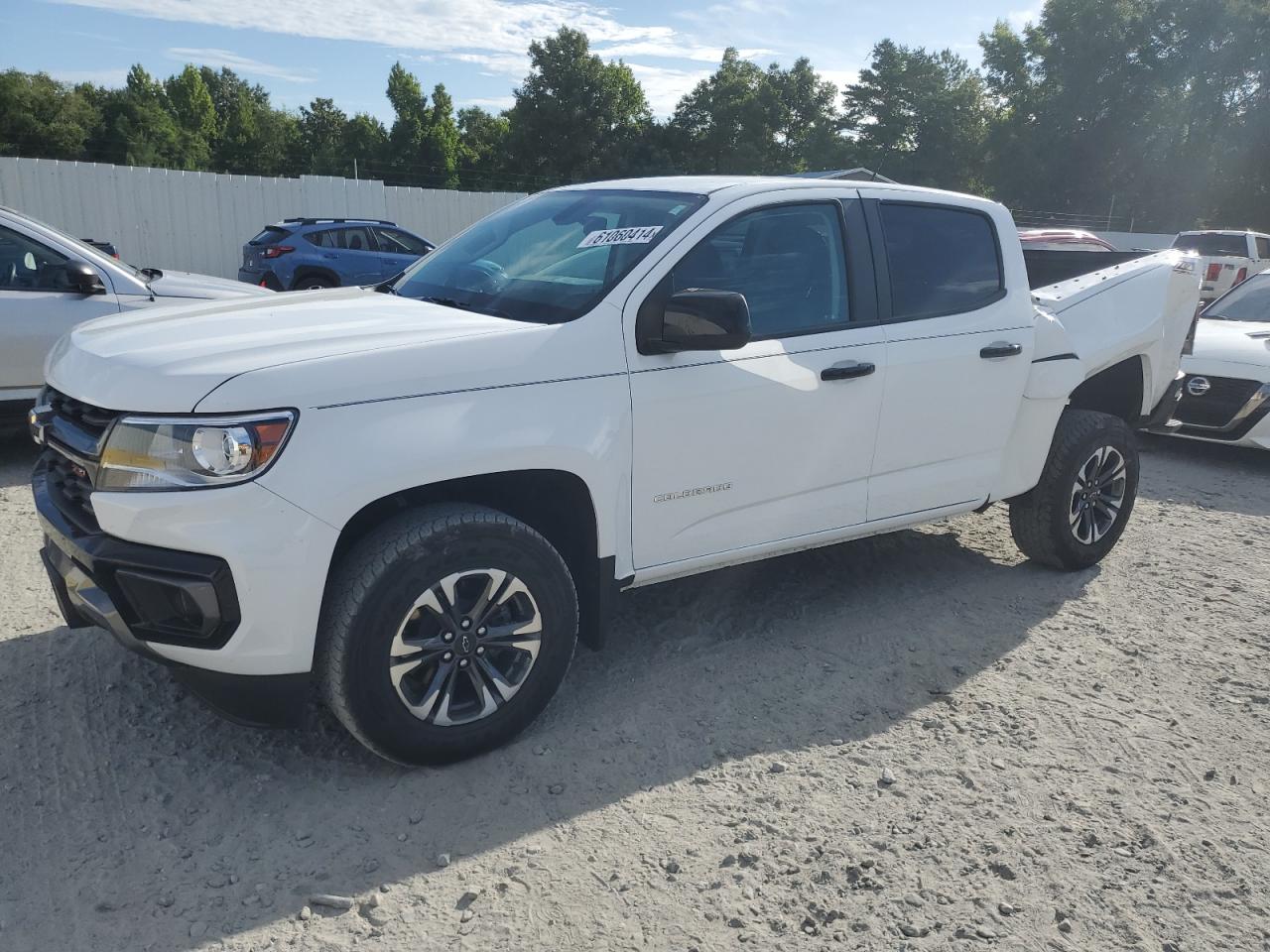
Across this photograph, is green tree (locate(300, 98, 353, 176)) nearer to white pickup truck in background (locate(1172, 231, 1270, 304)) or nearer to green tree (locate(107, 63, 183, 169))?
green tree (locate(107, 63, 183, 169))

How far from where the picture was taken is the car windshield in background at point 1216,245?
65.9ft

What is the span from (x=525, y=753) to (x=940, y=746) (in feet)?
4.63

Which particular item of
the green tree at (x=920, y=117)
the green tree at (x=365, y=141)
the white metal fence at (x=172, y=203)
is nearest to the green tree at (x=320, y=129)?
the green tree at (x=365, y=141)

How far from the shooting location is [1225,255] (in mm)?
19969

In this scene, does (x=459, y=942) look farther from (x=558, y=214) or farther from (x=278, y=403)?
(x=558, y=214)

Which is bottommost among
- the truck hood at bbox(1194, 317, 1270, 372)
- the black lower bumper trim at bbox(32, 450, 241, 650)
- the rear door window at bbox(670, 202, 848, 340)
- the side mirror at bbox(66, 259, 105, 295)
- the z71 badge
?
Answer: the black lower bumper trim at bbox(32, 450, 241, 650)

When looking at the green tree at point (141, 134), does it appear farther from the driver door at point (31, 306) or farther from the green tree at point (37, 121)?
the driver door at point (31, 306)

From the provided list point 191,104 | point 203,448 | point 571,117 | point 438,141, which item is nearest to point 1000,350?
point 203,448

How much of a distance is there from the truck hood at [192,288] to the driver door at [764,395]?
395 centimetres

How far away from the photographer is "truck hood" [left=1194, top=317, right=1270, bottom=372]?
26.2 feet

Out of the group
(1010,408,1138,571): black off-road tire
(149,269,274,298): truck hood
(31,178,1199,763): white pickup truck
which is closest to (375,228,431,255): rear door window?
(149,269,274,298): truck hood

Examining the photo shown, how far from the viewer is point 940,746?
11.4 ft

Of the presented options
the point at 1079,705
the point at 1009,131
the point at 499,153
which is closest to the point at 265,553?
the point at 1079,705

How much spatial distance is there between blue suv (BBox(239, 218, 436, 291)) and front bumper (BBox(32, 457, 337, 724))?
44.0ft
